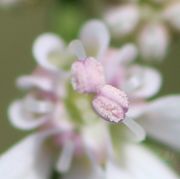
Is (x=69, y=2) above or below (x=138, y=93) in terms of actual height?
above

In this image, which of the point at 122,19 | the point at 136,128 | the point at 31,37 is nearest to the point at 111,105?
the point at 136,128

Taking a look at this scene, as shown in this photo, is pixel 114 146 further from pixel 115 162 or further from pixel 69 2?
pixel 69 2

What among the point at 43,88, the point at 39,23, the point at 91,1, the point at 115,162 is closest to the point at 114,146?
the point at 115,162

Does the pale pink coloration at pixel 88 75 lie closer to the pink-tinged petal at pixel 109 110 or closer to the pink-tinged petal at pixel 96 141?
the pink-tinged petal at pixel 109 110

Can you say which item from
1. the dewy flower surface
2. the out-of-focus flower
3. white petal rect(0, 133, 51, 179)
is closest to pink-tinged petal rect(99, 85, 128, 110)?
the dewy flower surface

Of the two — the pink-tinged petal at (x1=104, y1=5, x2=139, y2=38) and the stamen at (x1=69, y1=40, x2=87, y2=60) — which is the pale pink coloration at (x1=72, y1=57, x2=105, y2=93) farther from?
the pink-tinged petal at (x1=104, y1=5, x2=139, y2=38)

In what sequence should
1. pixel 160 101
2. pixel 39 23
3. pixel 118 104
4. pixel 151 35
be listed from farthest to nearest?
1. pixel 39 23
2. pixel 151 35
3. pixel 160 101
4. pixel 118 104
